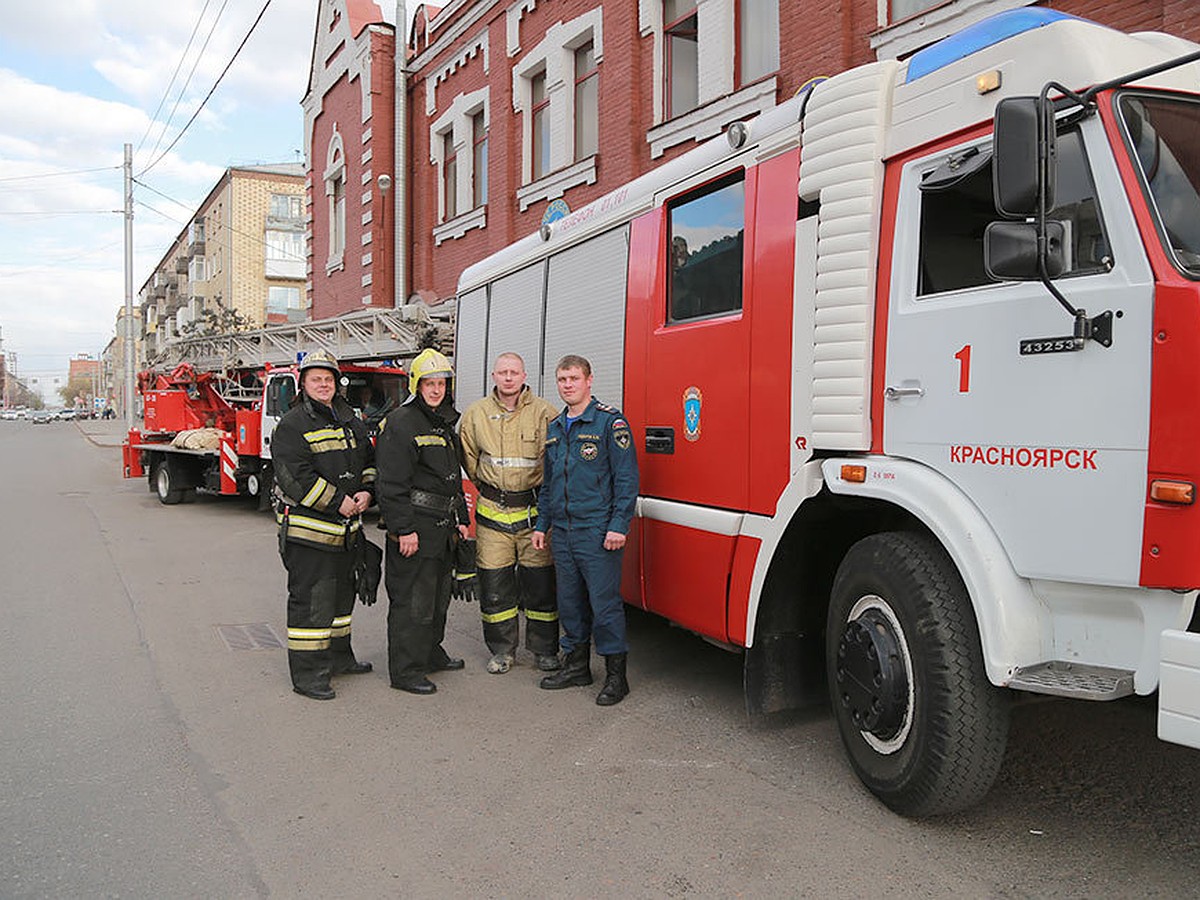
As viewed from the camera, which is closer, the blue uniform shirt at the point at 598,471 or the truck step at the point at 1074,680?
the truck step at the point at 1074,680

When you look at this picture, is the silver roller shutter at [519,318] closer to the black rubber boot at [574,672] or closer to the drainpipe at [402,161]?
the black rubber boot at [574,672]

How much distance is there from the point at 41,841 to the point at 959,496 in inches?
142

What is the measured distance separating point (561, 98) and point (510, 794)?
12046 millimetres

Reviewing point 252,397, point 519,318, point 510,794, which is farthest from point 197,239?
point 510,794

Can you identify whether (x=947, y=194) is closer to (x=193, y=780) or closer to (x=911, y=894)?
(x=911, y=894)

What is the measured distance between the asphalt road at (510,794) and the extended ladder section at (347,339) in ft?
27.1

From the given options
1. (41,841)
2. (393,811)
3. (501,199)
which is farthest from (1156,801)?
(501,199)

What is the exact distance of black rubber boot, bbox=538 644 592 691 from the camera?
559cm

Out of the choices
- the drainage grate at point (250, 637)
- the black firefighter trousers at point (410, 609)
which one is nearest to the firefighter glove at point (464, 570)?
the black firefighter trousers at point (410, 609)

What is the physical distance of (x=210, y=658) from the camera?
6.33m

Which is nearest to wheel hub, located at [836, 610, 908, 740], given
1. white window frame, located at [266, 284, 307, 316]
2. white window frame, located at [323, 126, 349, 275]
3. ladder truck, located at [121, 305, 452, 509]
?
ladder truck, located at [121, 305, 452, 509]

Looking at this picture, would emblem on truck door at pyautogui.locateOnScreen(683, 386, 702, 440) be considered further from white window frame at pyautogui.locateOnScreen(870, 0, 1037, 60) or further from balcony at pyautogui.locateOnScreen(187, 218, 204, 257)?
balcony at pyautogui.locateOnScreen(187, 218, 204, 257)

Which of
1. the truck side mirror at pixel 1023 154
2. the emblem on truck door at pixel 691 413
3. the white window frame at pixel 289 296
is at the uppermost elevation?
the white window frame at pixel 289 296

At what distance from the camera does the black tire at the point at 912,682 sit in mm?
3486
